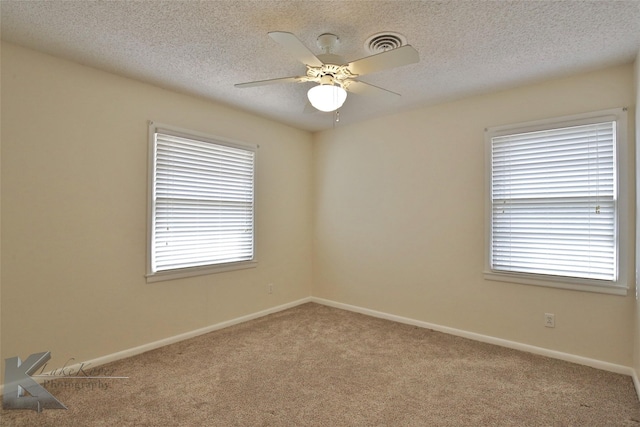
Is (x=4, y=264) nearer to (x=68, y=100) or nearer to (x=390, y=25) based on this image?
(x=68, y=100)

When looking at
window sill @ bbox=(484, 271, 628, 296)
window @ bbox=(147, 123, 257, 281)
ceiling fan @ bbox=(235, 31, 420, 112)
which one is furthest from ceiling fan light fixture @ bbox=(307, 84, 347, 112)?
window sill @ bbox=(484, 271, 628, 296)

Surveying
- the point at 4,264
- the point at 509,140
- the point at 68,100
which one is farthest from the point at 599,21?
the point at 4,264

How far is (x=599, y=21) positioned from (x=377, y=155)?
241 centimetres

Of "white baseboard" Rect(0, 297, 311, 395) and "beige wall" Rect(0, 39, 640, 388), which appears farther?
"white baseboard" Rect(0, 297, 311, 395)

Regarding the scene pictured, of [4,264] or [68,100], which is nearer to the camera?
[4,264]

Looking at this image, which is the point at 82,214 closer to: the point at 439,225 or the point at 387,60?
the point at 387,60

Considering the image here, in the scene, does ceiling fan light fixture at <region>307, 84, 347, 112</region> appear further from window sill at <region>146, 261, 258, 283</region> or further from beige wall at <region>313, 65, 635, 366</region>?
window sill at <region>146, 261, 258, 283</region>

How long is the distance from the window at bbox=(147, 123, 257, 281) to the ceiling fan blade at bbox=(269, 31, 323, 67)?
1879 mm

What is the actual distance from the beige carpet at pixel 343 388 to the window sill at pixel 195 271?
0.67 meters

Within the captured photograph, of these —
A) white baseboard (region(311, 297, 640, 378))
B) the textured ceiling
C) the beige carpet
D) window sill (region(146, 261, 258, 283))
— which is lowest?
the beige carpet

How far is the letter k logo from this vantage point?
7.34 ft

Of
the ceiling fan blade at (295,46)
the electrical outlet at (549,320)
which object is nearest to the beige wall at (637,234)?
the electrical outlet at (549,320)

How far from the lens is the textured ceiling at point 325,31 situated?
2.02 metres

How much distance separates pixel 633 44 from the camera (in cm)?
240
